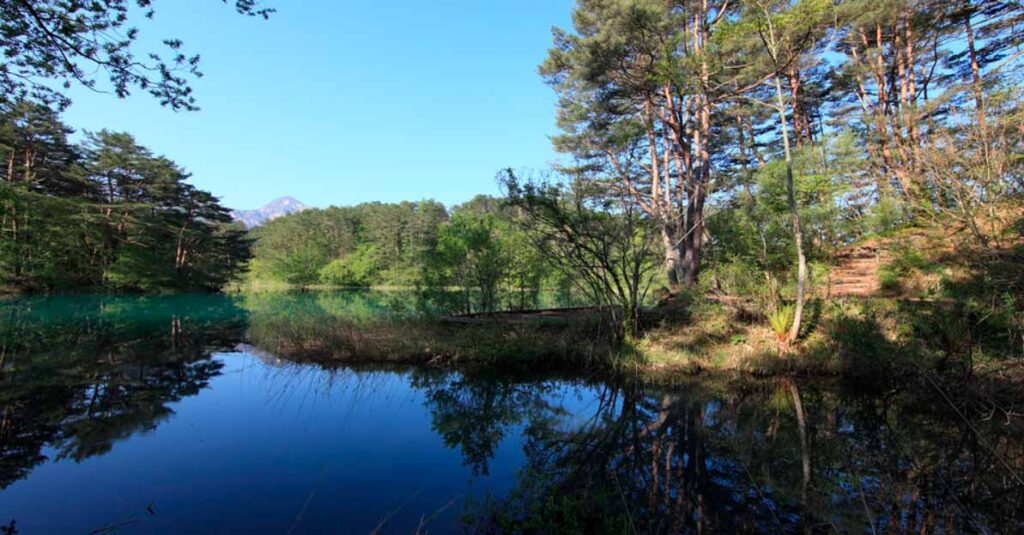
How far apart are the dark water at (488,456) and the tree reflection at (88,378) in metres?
0.06

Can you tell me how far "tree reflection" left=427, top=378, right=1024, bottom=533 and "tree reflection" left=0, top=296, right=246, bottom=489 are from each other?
4.79 meters

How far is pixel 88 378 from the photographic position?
29.8ft

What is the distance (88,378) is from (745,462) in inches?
477

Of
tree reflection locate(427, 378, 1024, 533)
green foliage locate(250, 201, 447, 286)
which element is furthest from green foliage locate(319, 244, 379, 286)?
tree reflection locate(427, 378, 1024, 533)

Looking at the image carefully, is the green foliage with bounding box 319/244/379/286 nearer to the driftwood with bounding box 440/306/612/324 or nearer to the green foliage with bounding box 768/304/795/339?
the driftwood with bounding box 440/306/612/324

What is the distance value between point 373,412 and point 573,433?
3.44 metres

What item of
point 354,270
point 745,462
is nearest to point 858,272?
point 745,462

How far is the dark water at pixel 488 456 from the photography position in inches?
158

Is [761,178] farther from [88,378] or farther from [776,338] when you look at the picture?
[88,378]

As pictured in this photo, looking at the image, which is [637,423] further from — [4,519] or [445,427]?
[4,519]

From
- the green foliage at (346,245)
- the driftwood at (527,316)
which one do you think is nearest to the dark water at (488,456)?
the driftwood at (527,316)

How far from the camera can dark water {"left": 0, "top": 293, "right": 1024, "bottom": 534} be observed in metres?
4.02

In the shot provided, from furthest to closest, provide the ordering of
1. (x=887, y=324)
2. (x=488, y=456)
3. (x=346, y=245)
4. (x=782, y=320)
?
1. (x=346, y=245)
2. (x=782, y=320)
3. (x=887, y=324)
4. (x=488, y=456)

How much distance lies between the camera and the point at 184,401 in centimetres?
800
